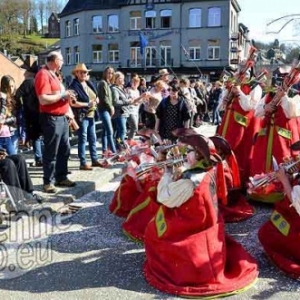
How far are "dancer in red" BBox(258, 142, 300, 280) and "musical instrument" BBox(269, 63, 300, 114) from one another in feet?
5.59

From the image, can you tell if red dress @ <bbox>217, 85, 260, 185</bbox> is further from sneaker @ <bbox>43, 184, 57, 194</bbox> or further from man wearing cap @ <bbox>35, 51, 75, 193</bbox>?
sneaker @ <bbox>43, 184, 57, 194</bbox>

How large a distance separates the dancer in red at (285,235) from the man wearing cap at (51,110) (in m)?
2.86

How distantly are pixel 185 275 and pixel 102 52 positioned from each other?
40.1 metres

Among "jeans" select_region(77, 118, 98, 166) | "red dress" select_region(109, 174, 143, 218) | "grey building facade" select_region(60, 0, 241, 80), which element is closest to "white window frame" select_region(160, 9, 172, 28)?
"grey building facade" select_region(60, 0, 241, 80)

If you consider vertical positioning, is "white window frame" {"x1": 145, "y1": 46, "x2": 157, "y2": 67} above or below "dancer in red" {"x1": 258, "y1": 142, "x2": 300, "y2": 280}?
above

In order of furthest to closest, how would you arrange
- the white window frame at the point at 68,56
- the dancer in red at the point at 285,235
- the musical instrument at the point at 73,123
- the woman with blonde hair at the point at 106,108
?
the white window frame at the point at 68,56
the woman with blonde hair at the point at 106,108
the musical instrument at the point at 73,123
the dancer in red at the point at 285,235

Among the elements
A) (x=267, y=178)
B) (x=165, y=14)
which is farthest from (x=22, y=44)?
(x=267, y=178)

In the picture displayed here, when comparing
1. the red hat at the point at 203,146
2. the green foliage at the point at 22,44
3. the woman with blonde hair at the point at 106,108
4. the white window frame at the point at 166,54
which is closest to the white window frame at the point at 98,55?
the white window frame at the point at 166,54

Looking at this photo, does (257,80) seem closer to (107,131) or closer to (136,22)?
(107,131)

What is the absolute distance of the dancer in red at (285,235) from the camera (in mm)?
3861

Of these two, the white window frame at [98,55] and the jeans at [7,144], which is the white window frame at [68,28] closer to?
the white window frame at [98,55]

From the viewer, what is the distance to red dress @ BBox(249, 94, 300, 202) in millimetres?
5754

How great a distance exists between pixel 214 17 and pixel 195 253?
36547 mm

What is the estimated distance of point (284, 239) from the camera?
13.4 ft
